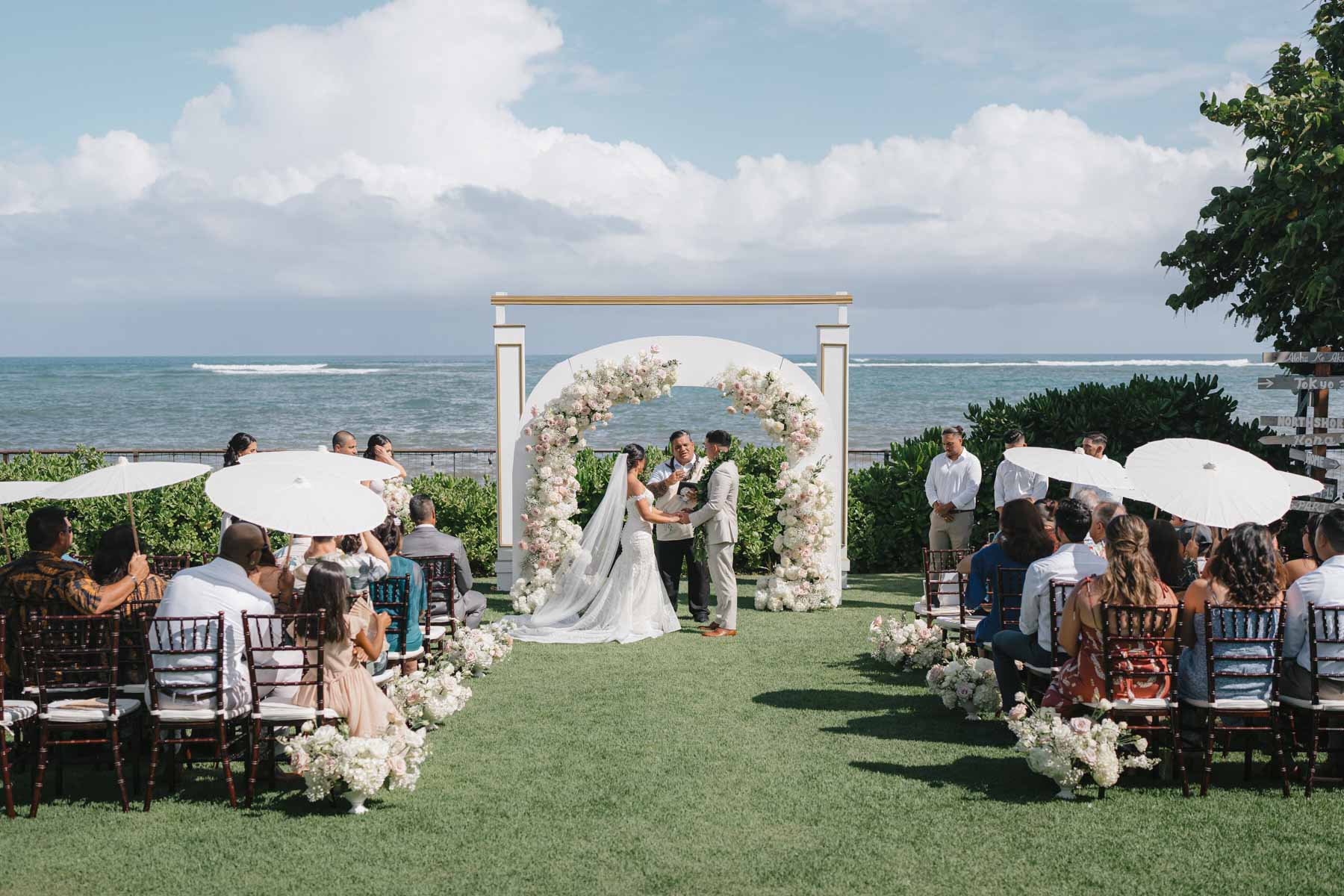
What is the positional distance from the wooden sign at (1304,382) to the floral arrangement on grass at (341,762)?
9818 mm

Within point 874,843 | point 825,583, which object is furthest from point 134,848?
point 825,583

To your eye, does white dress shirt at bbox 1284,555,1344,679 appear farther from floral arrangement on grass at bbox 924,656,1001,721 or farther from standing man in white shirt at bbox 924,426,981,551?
standing man in white shirt at bbox 924,426,981,551

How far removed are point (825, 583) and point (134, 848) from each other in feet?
25.0

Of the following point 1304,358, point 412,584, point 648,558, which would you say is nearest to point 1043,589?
point 412,584

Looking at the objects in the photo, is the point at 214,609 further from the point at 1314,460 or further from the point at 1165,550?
the point at 1314,460

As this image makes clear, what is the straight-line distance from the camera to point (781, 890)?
15.0ft

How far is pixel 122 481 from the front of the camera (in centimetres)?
661

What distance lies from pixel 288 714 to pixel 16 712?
1.31 meters

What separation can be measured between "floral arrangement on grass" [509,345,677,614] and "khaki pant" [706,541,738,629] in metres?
1.90

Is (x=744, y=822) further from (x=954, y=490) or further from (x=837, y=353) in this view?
(x=837, y=353)

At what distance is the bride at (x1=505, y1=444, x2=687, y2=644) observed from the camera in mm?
10000

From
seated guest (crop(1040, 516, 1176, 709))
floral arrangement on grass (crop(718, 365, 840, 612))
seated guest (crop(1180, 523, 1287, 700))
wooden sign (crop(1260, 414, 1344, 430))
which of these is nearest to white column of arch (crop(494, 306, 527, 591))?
floral arrangement on grass (crop(718, 365, 840, 612))

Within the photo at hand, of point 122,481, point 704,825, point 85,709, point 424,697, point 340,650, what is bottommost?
point 704,825

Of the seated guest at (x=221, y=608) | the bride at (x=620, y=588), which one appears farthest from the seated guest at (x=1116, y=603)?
the bride at (x=620, y=588)
